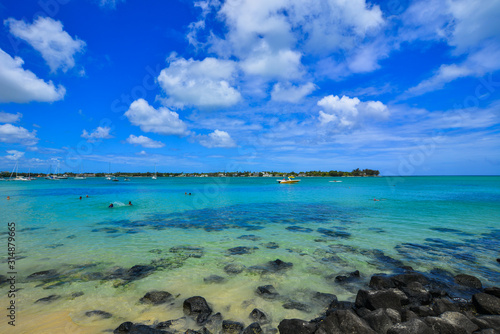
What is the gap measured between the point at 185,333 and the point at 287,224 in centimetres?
1692

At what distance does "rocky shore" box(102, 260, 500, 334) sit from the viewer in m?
6.09

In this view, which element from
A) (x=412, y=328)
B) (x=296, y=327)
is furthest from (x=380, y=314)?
(x=296, y=327)

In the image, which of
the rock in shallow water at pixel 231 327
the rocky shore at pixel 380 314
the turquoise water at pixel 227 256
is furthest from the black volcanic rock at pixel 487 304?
the rock in shallow water at pixel 231 327

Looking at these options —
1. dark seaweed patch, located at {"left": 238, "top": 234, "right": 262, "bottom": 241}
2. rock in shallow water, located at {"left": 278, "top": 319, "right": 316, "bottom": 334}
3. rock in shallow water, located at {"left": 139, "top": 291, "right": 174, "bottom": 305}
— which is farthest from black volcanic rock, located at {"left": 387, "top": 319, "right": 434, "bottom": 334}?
dark seaweed patch, located at {"left": 238, "top": 234, "right": 262, "bottom": 241}

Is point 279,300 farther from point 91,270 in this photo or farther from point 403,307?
point 91,270

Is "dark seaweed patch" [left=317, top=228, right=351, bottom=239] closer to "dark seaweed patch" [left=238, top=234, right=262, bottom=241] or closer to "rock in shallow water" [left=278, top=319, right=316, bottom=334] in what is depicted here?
"dark seaweed patch" [left=238, top=234, right=262, bottom=241]

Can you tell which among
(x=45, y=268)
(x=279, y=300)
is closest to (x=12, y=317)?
(x=45, y=268)

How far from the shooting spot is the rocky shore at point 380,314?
609 cm

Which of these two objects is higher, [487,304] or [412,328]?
[412,328]

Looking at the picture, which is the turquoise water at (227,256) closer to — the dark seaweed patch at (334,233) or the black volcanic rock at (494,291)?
the dark seaweed patch at (334,233)

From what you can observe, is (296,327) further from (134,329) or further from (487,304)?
(487,304)

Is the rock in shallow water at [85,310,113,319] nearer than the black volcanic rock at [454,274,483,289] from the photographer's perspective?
Yes

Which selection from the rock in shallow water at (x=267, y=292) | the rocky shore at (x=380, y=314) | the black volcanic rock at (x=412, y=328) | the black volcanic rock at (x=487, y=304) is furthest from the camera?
the rock in shallow water at (x=267, y=292)

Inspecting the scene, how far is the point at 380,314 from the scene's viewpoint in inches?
255
